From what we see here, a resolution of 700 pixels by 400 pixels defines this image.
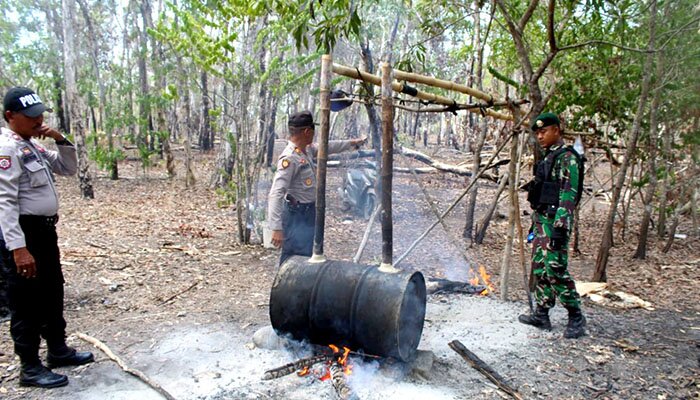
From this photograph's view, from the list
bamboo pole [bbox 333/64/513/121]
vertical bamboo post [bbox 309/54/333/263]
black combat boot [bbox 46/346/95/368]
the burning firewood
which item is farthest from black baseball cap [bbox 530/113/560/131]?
black combat boot [bbox 46/346/95/368]

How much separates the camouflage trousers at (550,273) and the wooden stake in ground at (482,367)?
3.65 ft

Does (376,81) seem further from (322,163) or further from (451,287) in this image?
(451,287)

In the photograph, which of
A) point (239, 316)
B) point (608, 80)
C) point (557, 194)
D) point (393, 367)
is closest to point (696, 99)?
point (608, 80)

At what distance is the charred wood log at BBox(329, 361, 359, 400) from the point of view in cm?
331

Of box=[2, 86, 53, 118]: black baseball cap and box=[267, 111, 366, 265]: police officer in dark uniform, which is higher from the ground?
box=[2, 86, 53, 118]: black baseball cap

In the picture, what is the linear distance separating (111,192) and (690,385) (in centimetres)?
1361

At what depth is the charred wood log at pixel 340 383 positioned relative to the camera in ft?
10.9

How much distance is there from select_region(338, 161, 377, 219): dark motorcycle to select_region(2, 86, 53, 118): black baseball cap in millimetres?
7970

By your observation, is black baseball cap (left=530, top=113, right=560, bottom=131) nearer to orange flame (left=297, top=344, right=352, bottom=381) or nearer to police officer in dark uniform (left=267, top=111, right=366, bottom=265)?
police officer in dark uniform (left=267, top=111, right=366, bottom=265)

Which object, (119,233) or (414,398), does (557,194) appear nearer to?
(414,398)

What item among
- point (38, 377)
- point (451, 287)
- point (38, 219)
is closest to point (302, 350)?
point (38, 377)

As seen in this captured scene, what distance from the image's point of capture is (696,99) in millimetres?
6695

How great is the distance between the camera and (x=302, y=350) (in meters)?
4.01

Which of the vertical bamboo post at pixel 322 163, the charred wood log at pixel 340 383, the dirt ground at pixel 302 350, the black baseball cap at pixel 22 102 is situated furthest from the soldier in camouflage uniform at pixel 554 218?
the black baseball cap at pixel 22 102
